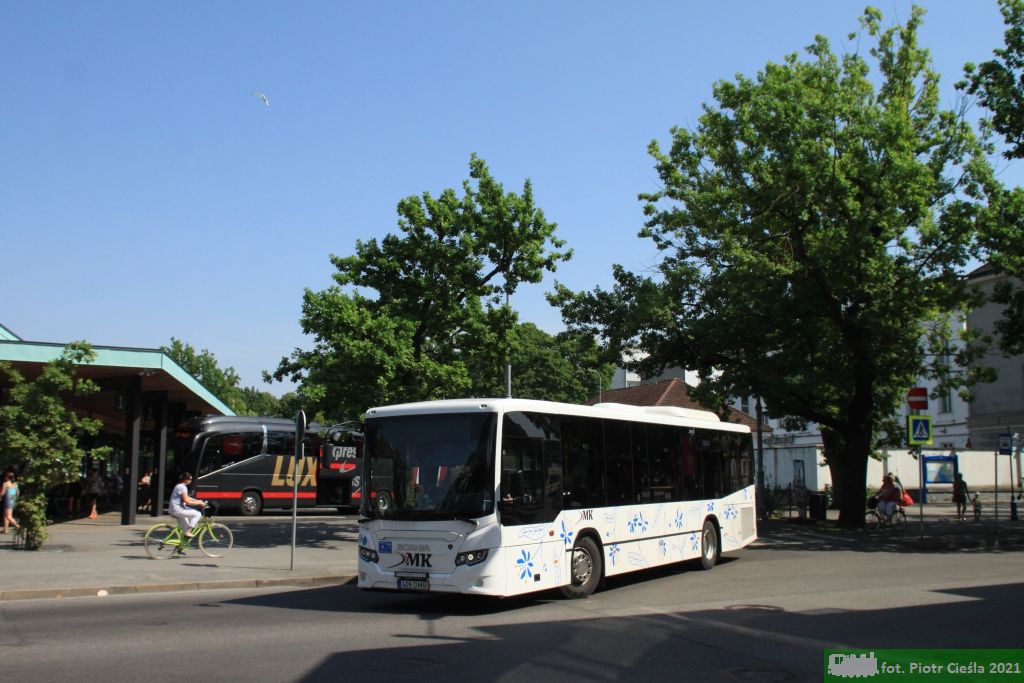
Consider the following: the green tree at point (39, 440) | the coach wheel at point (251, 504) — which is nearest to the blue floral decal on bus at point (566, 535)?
the green tree at point (39, 440)

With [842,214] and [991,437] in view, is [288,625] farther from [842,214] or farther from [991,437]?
[991,437]

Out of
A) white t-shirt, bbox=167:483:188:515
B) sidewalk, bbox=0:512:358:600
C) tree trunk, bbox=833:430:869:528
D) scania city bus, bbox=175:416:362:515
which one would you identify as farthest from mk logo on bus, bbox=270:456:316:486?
tree trunk, bbox=833:430:869:528

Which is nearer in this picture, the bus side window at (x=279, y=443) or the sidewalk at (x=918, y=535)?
the sidewalk at (x=918, y=535)

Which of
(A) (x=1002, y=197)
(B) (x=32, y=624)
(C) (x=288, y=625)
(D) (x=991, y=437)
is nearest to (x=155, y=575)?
(B) (x=32, y=624)

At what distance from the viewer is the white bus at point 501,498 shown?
1170 centimetres

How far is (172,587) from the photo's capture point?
47.2 feet

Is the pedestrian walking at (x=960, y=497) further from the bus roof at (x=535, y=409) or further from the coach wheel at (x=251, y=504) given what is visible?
the coach wheel at (x=251, y=504)

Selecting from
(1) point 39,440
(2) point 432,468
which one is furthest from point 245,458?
(2) point 432,468

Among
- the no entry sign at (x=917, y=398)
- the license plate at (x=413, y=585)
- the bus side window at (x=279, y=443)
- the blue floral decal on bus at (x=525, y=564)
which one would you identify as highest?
the no entry sign at (x=917, y=398)

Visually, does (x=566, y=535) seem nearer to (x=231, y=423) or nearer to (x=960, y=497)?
(x=960, y=497)

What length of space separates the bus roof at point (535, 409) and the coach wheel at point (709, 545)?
A: 1.92 metres

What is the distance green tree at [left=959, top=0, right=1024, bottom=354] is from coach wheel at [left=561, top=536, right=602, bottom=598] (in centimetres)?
1391

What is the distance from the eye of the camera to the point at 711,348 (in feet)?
85.7

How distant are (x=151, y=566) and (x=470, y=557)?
793 centimetres
